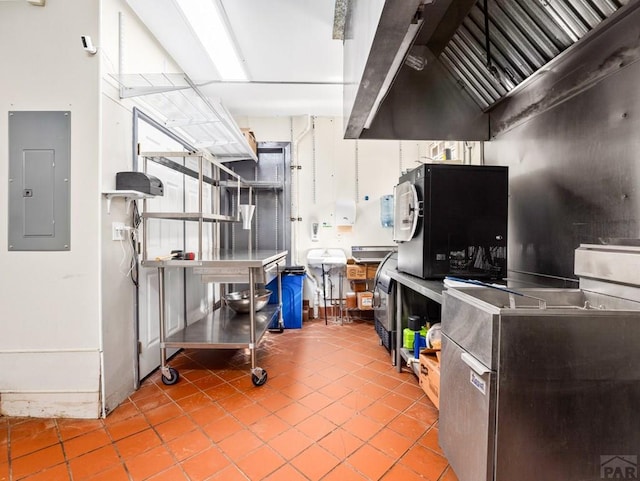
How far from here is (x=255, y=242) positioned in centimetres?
459

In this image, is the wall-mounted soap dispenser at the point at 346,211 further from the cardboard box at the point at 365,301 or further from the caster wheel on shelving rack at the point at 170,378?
the caster wheel on shelving rack at the point at 170,378

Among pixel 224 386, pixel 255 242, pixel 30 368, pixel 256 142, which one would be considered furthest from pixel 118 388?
pixel 256 142

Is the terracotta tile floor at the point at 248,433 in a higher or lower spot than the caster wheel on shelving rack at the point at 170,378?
lower

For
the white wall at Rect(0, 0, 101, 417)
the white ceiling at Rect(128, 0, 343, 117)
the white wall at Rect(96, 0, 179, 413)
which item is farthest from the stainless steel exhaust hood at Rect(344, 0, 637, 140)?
the white wall at Rect(0, 0, 101, 417)

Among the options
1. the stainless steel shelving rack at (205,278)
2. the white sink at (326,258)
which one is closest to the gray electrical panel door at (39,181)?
the stainless steel shelving rack at (205,278)

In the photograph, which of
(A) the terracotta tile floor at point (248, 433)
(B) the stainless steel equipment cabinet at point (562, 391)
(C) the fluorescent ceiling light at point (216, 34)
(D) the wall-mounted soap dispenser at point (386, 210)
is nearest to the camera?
(B) the stainless steel equipment cabinet at point (562, 391)

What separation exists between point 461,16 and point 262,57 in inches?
73.4

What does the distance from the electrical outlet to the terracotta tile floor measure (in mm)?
1227

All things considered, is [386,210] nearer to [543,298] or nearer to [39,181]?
[543,298]

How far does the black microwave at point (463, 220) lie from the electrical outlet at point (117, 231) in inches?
85.0

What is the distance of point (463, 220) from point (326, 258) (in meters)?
2.44

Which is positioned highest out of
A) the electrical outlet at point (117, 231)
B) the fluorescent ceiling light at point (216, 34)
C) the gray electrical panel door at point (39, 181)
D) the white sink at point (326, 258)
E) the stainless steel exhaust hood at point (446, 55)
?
the fluorescent ceiling light at point (216, 34)

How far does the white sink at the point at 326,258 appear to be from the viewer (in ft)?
13.6

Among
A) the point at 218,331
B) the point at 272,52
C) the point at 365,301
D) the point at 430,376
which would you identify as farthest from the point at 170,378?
the point at 272,52
